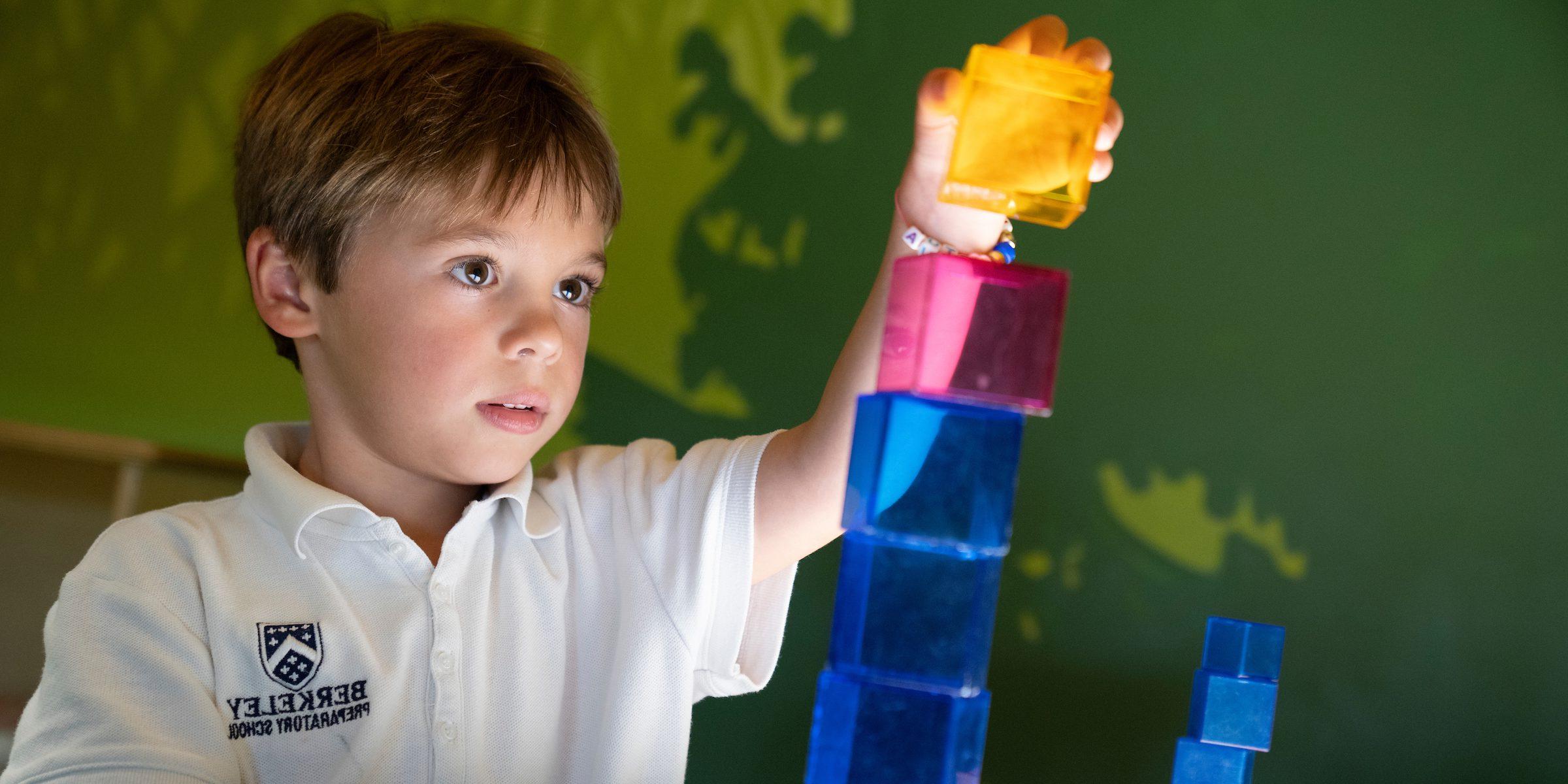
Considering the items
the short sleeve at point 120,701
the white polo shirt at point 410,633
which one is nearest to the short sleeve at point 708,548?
the white polo shirt at point 410,633

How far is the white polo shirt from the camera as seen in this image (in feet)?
2.85

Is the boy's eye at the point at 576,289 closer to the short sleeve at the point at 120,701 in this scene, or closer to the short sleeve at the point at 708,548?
the short sleeve at the point at 708,548

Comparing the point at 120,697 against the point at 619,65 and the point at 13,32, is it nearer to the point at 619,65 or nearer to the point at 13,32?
the point at 619,65

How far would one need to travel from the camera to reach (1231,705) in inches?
45.6

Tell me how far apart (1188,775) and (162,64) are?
6.18 ft

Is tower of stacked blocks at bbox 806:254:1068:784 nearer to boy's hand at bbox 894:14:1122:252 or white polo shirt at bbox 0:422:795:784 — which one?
boy's hand at bbox 894:14:1122:252

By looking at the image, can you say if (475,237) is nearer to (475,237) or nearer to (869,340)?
(475,237)

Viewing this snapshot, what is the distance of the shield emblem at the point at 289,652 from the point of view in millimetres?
915

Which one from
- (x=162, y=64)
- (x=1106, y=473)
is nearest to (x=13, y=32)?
(x=162, y=64)

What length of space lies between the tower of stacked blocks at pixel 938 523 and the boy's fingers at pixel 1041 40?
142 mm

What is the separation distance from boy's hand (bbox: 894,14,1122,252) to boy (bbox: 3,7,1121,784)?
0.12 ft

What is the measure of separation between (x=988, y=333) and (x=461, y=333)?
50 centimetres

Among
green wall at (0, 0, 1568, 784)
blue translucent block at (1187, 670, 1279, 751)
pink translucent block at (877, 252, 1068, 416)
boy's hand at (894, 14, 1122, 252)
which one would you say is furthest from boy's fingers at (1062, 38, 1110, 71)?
green wall at (0, 0, 1568, 784)

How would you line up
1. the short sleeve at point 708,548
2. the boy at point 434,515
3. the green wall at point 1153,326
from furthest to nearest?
1. the green wall at point 1153,326
2. the short sleeve at point 708,548
3. the boy at point 434,515
